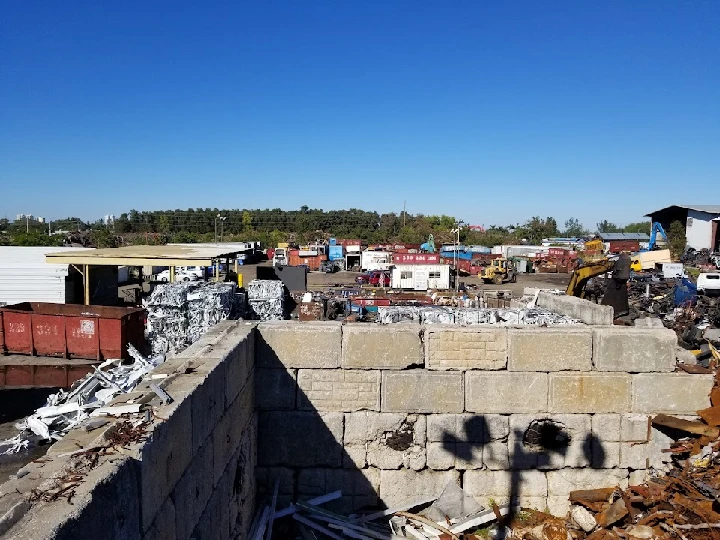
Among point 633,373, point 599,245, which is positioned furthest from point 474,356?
point 599,245

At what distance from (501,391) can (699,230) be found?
60420 millimetres

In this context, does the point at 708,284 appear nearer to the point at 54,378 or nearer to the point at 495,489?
the point at 495,489

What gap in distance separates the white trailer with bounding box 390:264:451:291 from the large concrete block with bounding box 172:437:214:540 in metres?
31.9

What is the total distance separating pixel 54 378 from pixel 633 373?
14074mm

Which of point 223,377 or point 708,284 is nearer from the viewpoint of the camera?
point 223,377

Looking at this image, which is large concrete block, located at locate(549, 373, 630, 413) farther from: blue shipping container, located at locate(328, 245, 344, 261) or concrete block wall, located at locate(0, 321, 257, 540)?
blue shipping container, located at locate(328, 245, 344, 261)

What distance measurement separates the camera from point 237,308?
52.9ft

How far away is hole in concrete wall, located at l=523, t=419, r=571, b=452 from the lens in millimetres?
6164

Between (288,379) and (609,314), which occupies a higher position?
(609,314)

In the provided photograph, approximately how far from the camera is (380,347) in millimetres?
6090

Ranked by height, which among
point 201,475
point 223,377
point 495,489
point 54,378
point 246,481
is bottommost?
point 54,378

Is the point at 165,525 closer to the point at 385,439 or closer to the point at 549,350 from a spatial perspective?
the point at 385,439

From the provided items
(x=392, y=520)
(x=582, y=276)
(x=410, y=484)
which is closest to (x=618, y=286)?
(x=582, y=276)

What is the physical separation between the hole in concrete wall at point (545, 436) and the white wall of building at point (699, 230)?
57.3 metres
